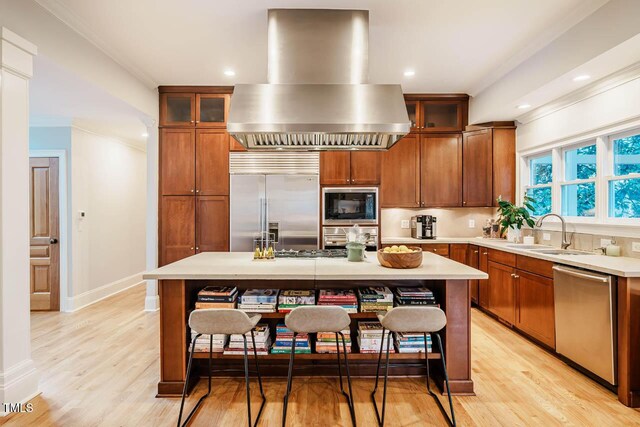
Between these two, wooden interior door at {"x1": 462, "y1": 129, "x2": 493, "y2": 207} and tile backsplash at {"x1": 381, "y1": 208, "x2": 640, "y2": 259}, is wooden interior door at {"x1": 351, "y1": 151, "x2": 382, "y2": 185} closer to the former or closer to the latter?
tile backsplash at {"x1": 381, "y1": 208, "x2": 640, "y2": 259}

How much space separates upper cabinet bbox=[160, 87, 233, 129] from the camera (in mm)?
4555

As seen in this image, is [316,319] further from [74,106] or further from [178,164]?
[74,106]

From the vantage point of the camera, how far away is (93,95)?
139 inches

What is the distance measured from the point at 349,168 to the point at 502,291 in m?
2.33

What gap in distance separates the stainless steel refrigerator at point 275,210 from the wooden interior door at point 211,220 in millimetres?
153

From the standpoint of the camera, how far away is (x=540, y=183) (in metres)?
4.30

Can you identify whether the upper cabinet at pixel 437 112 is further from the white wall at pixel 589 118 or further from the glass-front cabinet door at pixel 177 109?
the glass-front cabinet door at pixel 177 109

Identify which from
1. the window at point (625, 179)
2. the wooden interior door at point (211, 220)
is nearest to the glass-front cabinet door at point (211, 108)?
the wooden interior door at point (211, 220)

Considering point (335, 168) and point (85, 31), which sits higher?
point (85, 31)

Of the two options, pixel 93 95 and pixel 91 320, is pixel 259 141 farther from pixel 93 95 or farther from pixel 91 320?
pixel 91 320

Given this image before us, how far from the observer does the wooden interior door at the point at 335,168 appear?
15.0ft

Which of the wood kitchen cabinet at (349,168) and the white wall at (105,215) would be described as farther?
the white wall at (105,215)

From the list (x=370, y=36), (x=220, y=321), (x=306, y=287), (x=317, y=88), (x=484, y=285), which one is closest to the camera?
(x=220, y=321)

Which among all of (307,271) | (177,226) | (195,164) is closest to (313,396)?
(307,271)
